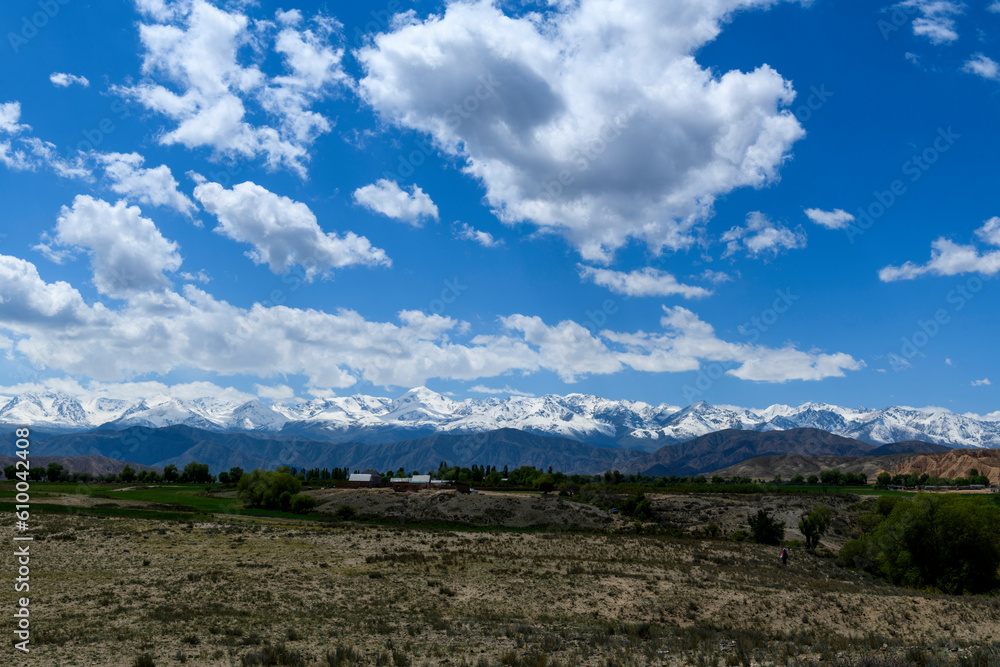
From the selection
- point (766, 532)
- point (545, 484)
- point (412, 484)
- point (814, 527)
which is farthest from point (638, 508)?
point (412, 484)

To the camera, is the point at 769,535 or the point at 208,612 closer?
the point at 208,612

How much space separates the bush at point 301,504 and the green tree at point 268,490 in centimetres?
164

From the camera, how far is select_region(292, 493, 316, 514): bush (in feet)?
321

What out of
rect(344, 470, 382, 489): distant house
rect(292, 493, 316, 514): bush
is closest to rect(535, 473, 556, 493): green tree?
rect(344, 470, 382, 489): distant house

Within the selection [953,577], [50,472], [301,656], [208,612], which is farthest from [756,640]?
[50,472]

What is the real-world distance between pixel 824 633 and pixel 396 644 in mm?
19354

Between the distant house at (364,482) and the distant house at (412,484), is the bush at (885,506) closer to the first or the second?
the distant house at (412,484)

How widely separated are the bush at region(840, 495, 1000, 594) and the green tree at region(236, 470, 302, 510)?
288 ft

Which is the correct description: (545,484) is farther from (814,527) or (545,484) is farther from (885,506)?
(814,527)

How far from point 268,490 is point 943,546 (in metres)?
97.2

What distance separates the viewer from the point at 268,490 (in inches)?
4048

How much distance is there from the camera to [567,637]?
23953 mm

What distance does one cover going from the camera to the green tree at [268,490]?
332 feet

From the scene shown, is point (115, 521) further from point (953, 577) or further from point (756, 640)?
point (953, 577)
